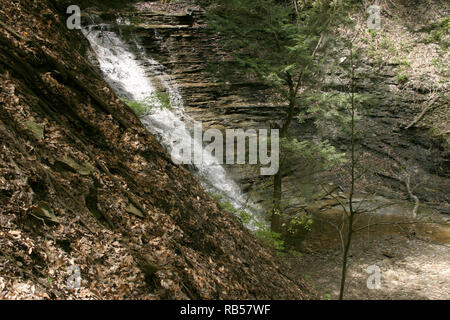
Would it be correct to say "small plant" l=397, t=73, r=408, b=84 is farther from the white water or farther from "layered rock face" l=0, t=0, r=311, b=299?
"layered rock face" l=0, t=0, r=311, b=299

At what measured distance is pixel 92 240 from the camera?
3.03 metres

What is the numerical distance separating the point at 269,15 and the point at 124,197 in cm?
700

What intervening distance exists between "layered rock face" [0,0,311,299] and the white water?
5.23 m

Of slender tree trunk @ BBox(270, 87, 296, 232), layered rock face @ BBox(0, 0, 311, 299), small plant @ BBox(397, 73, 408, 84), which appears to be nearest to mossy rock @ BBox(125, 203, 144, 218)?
layered rock face @ BBox(0, 0, 311, 299)

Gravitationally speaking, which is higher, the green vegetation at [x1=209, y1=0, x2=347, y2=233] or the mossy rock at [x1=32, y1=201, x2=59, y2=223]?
the green vegetation at [x1=209, y1=0, x2=347, y2=233]

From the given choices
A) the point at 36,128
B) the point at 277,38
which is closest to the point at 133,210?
the point at 36,128

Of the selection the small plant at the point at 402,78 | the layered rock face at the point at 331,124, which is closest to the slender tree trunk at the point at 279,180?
the layered rock face at the point at 331,124

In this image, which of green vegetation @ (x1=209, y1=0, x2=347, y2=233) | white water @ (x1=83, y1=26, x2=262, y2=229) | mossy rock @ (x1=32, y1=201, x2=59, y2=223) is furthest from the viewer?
white water @ (x1=83, y1=26, x2=262, y2=229)

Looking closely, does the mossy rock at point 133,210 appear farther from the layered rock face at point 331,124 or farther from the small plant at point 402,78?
the small plant at point 402,78

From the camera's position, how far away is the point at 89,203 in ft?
11.2

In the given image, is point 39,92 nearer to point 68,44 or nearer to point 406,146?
point 68,44

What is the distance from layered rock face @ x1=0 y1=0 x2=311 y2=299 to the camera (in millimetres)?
2621

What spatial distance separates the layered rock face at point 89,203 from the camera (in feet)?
8.60
